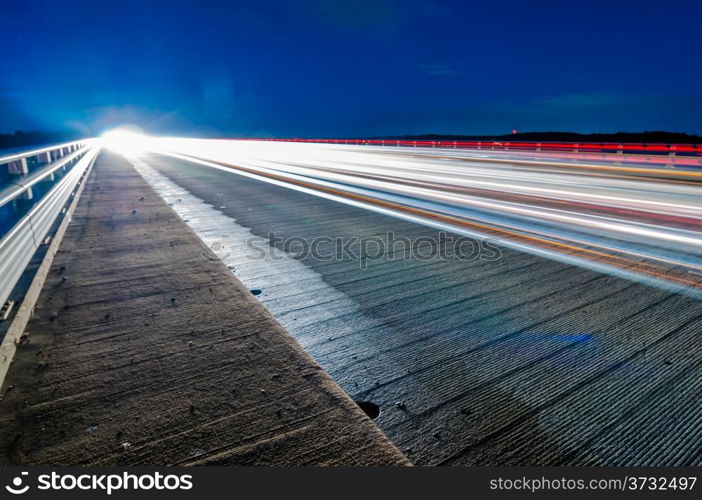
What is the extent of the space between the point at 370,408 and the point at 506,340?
1594 millimetres

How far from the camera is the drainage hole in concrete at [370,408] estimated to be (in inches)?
114

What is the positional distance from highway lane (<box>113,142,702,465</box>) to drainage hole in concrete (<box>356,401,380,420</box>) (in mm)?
47

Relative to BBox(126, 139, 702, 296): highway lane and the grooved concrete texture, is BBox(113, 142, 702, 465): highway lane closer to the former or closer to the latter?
BBox(126, 139, 702, 296): highway lane

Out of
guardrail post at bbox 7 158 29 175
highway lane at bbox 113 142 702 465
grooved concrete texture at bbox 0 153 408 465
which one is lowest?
highway lane at bbox 113 142 702 465

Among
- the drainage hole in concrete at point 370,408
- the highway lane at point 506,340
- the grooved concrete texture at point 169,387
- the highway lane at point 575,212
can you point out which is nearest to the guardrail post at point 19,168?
the highway lane at point 506,340

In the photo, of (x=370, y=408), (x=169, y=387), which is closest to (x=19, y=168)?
(x=169, y=387)

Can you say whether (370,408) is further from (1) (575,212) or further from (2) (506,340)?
(1) (575,212)

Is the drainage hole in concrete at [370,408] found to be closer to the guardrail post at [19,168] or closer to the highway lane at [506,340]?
the highway lane at [506,340]

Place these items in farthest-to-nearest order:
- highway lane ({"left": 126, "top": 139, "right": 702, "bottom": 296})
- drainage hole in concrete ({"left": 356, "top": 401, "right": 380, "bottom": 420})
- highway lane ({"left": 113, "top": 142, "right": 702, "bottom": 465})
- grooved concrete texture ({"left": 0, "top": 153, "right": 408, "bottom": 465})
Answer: highway lane ({"left": 126, "top": 139, "right": 702, "bottom": 296}) → drainage hole in concrete ({"left": 356, "top": 401, "right": 380, "bottom": 420}) → highway lane ({"left": 113, "top": 142, "right": 702, "bottom": 465}) → grooved concrete texture ({"left": 0, "top": 153, "right": 408, "bottom": 465})

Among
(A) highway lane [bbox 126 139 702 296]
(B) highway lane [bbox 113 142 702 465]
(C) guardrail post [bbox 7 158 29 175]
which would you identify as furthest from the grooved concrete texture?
(A) highway lane [bbox 126 139 702 296]

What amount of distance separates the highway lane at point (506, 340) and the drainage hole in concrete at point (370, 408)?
0.15 ft

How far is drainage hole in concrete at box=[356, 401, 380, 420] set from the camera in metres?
2.90

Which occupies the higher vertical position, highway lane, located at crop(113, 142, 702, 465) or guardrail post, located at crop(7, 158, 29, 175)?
guardrail post, located at crop(7, 158, 29, 175)

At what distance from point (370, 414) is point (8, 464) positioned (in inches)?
79.5
